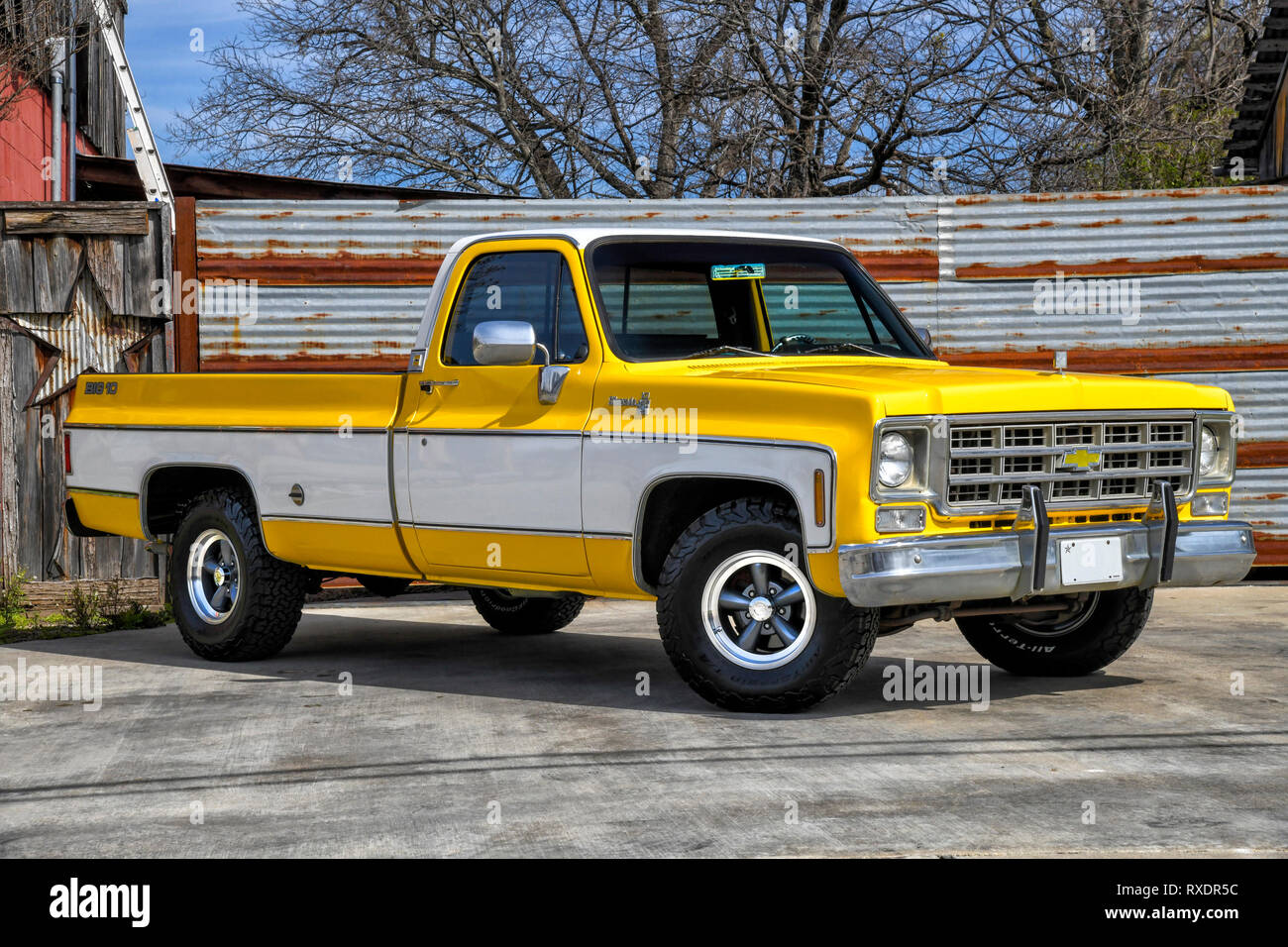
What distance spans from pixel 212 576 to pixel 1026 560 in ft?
15.8

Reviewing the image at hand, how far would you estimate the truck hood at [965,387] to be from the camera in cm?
640

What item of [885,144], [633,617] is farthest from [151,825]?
[885,144]

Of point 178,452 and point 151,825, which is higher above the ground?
point 178,452

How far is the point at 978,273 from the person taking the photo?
1222 centimetres

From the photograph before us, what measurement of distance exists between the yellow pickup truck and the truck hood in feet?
0.05

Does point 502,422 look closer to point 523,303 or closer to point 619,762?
point 523,303

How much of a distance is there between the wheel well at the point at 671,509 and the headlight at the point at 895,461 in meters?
0.76

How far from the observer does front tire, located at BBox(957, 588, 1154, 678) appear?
7773 mm

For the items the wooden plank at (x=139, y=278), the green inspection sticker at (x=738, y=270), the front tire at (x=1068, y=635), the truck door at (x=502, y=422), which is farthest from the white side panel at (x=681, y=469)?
the wooden plank at (x=139, y=278)

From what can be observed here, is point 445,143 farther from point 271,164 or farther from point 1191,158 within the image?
point 1191,158

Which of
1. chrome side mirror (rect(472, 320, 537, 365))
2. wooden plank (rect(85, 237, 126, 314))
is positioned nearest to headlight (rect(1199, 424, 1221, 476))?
chrome side mirror (rect(472, 320, 537, 365))

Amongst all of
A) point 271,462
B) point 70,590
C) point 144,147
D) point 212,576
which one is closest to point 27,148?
point 144,147

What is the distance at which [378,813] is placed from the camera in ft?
17.1

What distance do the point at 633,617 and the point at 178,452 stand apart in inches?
133
